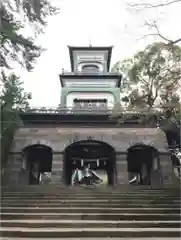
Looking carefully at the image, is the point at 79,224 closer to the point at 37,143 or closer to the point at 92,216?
the point at 92,216

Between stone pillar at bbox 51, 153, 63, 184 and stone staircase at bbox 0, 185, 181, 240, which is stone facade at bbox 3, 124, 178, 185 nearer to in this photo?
stone pillar at bbox 51, 153, 63, 184

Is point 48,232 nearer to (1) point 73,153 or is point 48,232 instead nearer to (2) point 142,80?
(2) point 142,80

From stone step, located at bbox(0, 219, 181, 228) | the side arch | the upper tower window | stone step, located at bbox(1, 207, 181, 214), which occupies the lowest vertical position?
stone step, located at bbox(1, 207, 181, 214)

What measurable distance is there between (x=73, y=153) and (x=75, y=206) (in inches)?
408

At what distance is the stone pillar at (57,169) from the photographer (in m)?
12.7

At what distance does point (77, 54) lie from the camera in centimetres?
2034

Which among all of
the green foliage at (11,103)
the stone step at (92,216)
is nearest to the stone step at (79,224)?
the stone step at (92,216)

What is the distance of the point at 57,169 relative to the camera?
42.9 feet

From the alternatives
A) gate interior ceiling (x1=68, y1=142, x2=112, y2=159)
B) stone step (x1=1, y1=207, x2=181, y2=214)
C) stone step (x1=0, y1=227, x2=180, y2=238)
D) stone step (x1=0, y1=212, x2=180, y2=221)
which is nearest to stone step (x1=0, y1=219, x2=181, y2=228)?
stone step (x1=0, y1=227, x2=180, y2=238)

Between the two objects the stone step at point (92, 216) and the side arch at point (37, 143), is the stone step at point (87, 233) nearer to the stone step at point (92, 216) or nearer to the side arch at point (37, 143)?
the stone step at point (92, 216)

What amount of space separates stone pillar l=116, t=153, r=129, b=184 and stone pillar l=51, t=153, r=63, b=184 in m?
2.82

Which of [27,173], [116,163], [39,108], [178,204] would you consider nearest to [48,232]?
[178,204]

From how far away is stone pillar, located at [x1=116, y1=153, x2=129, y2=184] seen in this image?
1274cm

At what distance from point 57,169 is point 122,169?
322cm
